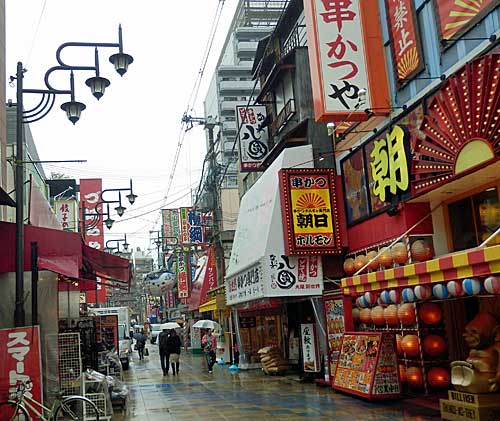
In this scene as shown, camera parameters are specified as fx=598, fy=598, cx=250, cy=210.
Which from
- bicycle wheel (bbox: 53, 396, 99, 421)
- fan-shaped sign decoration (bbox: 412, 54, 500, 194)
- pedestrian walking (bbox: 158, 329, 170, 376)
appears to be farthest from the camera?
pedestrian walking (bbox: 158, 329, 170, 376)

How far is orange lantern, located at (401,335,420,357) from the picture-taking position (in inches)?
513

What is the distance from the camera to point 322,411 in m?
12.5

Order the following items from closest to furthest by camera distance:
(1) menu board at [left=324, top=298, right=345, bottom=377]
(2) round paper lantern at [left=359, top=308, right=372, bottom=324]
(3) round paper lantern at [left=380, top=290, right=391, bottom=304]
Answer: (3) round paper lantern at [left=380, top=290, right=391, bottom=304] → (2) round paper lantern at [left=359, top=308, right=372, bottom=324] → (1) menu board at [left=324, top=298, right=345, bottom=377]

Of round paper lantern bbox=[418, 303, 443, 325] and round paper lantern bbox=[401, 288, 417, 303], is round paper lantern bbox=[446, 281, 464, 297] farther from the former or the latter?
round paper lantern bbox=[418, 303, 443, 325]

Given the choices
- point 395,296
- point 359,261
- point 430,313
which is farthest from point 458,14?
point 359,261

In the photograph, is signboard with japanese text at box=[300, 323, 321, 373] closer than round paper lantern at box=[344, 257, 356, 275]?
No

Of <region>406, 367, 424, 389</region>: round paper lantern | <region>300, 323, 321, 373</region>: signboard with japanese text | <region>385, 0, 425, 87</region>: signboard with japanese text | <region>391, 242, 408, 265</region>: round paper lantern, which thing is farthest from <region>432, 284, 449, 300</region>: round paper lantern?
<region>300, 323, 321, 373</region>: signboard with japanese text

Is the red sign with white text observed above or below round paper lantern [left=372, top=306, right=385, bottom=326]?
above

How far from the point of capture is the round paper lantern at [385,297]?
36.4 feet

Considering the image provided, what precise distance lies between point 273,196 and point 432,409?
A: 7.56 meters

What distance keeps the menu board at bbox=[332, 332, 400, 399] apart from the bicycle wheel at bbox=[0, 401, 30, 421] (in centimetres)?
702

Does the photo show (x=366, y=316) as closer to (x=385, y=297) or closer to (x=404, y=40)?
(x=385, y=297)

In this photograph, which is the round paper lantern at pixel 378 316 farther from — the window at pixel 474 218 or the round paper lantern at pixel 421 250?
the window at pixel 474 218

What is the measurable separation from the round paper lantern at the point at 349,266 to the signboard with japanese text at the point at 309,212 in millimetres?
422
